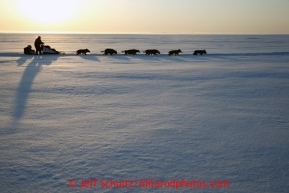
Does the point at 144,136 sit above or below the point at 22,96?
below

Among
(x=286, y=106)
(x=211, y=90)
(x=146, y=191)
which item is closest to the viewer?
(x=146, y=191)

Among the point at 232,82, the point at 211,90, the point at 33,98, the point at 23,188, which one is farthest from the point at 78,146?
the point at 232,82

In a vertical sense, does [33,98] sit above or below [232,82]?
below

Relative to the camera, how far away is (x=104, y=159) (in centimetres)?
282

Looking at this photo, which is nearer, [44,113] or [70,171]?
[70,171]

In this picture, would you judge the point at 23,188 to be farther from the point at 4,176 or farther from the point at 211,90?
the point at 211,90

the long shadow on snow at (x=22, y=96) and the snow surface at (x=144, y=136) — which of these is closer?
the snow surface at (x=144, y=136)

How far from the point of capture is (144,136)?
11.4 feet

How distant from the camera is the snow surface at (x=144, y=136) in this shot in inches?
98.0

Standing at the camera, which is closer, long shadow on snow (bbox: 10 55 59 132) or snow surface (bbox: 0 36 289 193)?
snow surface (bbox: 0 36 289 193)

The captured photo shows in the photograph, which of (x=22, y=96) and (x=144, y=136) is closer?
(x=144, y=136)

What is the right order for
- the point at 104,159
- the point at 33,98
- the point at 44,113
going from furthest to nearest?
1. the point at 33,98
2. the point at 44,113
3. the point at 104,159

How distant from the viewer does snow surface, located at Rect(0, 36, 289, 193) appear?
Result: 2.49 m

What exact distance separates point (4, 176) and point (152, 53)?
15.8 meters
